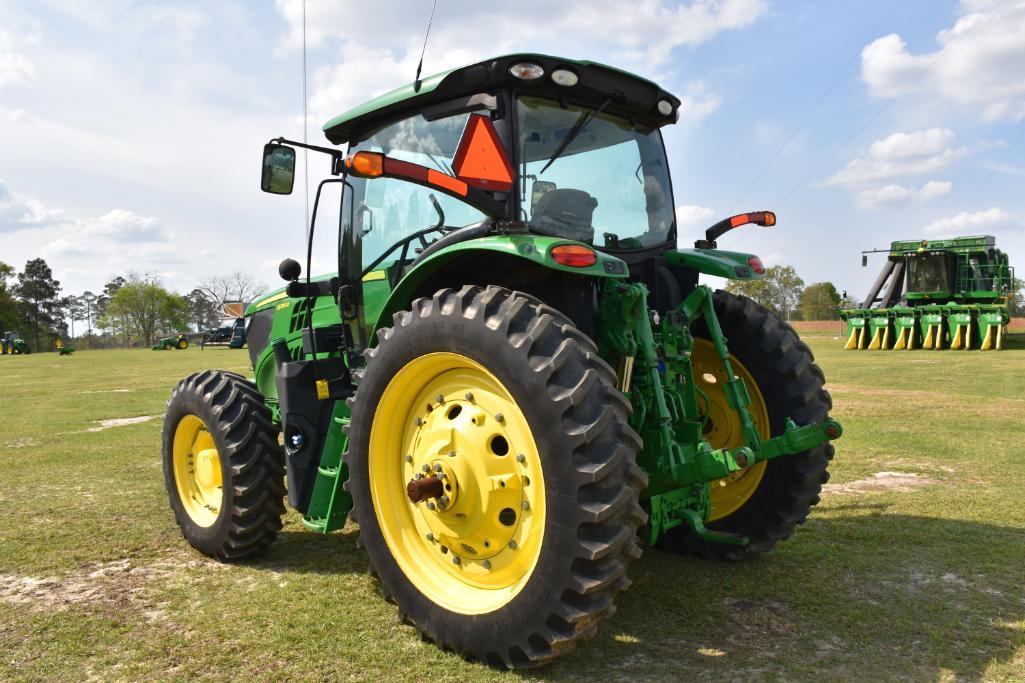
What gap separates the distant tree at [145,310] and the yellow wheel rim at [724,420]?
299ft

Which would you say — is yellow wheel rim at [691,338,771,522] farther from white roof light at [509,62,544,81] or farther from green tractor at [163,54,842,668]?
white roof light at [509,62,544,81]

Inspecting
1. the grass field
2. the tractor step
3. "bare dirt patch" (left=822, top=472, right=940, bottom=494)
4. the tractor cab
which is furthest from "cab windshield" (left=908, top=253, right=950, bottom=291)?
the tractor step

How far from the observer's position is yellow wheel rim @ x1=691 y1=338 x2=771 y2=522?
405cm

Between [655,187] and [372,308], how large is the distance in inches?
67.4

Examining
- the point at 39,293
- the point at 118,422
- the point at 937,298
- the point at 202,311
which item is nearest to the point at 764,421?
the point at 118,422

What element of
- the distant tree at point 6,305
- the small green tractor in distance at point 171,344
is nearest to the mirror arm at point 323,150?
the small green tractor in distance at point 171,344

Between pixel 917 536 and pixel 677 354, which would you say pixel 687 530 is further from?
pixel 917 536

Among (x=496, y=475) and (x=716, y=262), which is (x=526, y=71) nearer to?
(x=716, y=262)

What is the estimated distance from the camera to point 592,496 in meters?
2.58

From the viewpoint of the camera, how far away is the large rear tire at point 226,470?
4137 millimetres

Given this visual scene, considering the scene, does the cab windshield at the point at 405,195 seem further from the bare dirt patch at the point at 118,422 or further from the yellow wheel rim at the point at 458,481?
the bare dirt patch at the point at 118,422

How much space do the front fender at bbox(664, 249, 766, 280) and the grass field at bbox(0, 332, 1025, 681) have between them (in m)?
1.56

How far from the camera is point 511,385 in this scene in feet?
9.03

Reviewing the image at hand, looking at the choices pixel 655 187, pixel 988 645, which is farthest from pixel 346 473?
pixel 988 645
